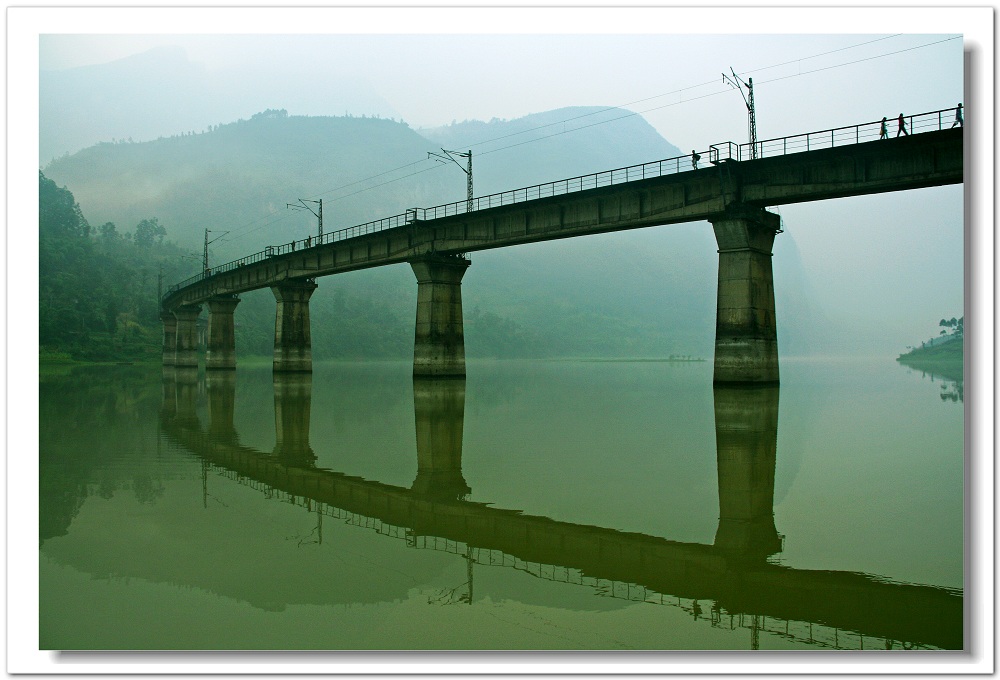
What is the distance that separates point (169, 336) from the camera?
121 metres

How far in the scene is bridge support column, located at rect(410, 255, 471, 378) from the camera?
5453 centimetres

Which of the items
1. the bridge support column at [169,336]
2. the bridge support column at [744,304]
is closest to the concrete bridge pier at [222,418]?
the bridge support column at [744,304]

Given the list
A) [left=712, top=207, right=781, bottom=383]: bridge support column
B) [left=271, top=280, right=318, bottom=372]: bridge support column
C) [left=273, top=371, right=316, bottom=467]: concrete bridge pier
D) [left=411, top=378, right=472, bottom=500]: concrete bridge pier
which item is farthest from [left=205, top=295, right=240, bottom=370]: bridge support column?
[left=712, top=207, right=781, bottom=383]: bridge support column

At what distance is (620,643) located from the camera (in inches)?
245

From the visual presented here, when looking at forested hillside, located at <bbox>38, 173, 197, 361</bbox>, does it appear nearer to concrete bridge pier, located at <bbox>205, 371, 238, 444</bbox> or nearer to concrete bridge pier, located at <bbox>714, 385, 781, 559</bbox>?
concrete bridge pier, located at <bbox>205, 371, 238, 444</bbox>

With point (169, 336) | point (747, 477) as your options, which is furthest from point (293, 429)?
point (169, 336)

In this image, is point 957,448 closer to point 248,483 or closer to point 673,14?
point 673,14

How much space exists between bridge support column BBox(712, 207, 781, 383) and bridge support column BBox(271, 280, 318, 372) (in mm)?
47681

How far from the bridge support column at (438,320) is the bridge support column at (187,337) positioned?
5997cm

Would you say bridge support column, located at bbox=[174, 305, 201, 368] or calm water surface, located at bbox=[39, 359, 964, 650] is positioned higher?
Answer: bridge support column, located at bbox=[174, 305, 201, 368]

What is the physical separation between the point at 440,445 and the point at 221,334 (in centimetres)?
8026

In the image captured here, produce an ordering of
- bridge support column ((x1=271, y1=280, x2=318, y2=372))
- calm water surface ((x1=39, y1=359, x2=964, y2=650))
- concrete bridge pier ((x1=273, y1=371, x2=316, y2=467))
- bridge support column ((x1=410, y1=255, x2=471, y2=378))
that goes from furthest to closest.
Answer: bridge support column ((x1=271, y1=280, x2=318, y2=372)) → bridge support column ((x1=410, y1=255, x2=471, y2=378)) → concrete bridge pier ((x1=273, y1=371, x2=316, y2=467)) → calm water surface ((x1=39, y1=359, x2=964, y2=650))

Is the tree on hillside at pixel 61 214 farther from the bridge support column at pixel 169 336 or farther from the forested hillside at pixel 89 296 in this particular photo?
the bridge support column at pixel 169 336

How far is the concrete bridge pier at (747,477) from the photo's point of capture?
934 cm
